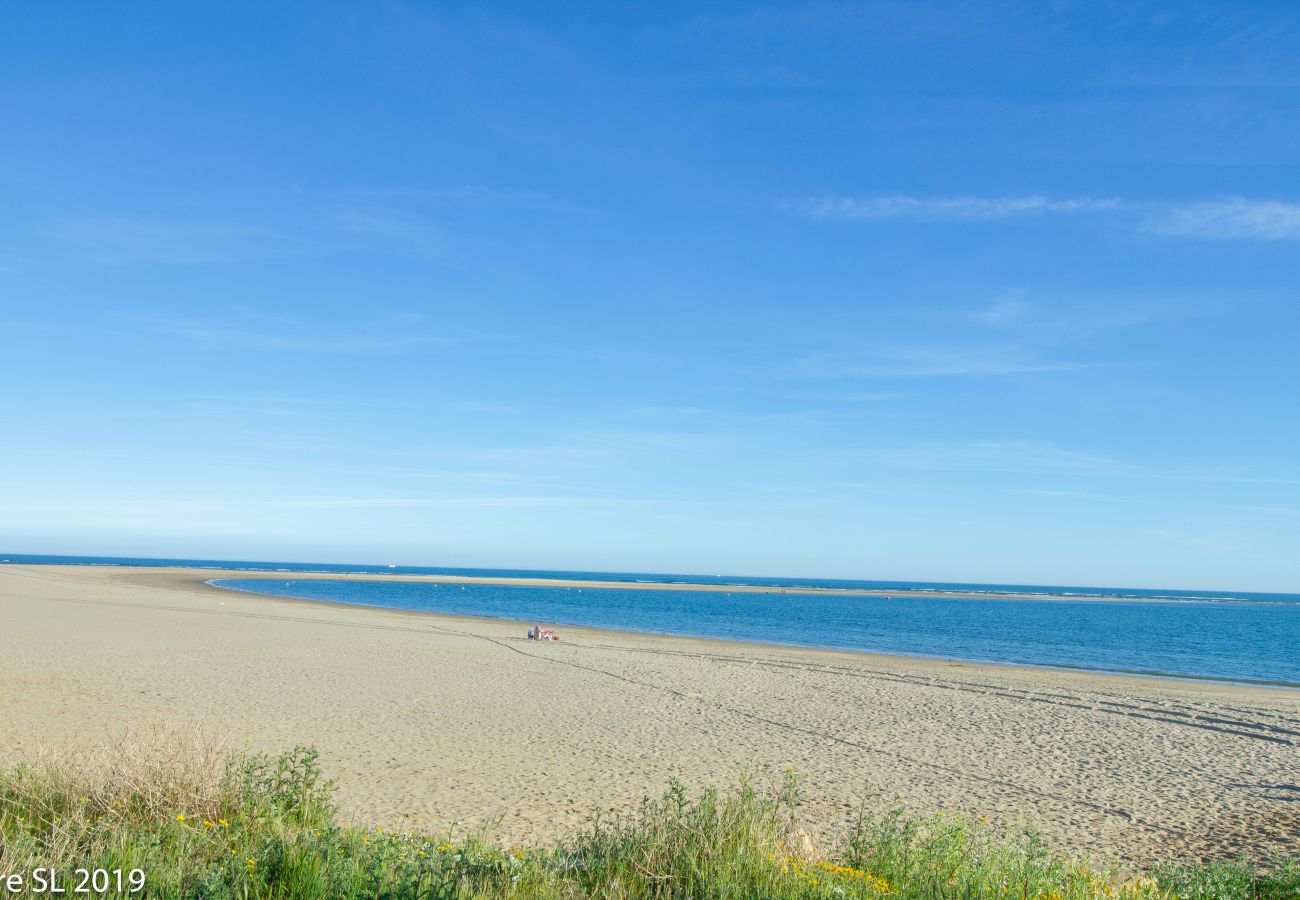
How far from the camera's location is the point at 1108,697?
70.6 feet

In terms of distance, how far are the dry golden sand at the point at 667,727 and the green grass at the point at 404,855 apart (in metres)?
2.35

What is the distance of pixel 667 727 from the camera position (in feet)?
48.7

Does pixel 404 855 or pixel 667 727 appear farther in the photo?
pixel 667 727

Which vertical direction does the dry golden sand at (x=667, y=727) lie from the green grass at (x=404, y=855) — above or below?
below

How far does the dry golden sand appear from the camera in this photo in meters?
10.1

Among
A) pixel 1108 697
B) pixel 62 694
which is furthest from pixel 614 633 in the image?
pixel 62 694

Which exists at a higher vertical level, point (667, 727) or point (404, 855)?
point (404, 855)

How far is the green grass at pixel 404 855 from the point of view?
16.9 ft

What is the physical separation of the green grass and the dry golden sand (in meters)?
2.35

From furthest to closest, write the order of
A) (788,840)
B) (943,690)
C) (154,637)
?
(154,637)
(943,690)
(788,840)

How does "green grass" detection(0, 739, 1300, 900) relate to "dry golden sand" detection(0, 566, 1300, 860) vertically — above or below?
above

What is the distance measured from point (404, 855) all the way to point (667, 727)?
9383mm

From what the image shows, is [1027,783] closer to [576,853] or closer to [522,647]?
[576,853]

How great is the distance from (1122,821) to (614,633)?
29902 mm
